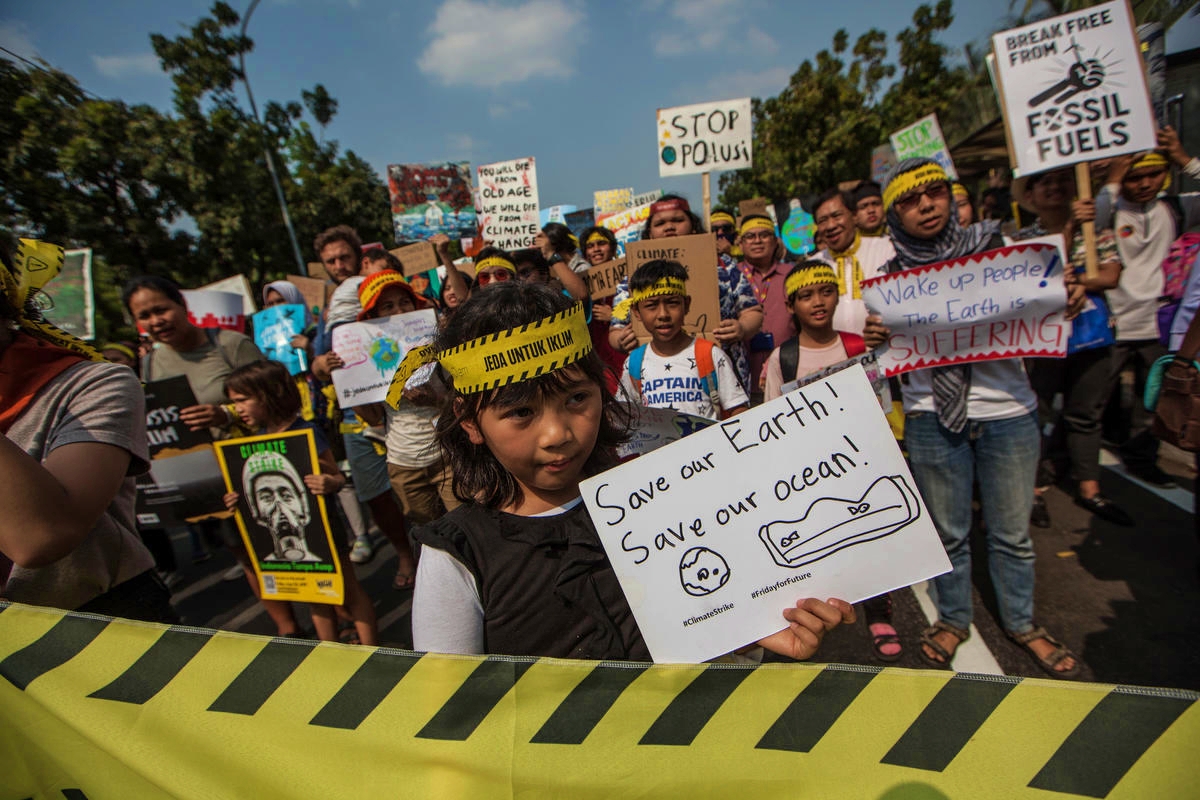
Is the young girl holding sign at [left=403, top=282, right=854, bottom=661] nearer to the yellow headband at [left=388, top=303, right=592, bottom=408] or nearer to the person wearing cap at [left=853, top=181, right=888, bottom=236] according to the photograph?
the yellow headband at [left=388, top=303, right=592, bottom=408]

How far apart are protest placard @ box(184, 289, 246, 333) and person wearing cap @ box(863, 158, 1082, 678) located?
5.63 meters

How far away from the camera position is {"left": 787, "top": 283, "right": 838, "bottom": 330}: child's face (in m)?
2.95

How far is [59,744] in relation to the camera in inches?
42.2

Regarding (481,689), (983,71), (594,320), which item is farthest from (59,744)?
(983,71)

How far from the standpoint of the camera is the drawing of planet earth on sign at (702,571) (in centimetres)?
112

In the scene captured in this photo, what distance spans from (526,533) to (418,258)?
608cm

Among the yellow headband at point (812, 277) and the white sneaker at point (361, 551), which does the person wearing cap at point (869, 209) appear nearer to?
the yellow headband at point (812, 277)

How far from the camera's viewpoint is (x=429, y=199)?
7.62 m

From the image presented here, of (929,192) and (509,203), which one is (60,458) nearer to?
(929,192)

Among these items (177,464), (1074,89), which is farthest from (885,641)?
(177,464)

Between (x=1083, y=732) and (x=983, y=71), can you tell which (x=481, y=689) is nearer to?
(x=1083, y=732)

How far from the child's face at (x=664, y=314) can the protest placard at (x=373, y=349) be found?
4.54ft

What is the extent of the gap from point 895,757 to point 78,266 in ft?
16.9

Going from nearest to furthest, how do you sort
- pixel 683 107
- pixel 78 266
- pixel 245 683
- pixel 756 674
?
1. pixel 756 674
2. pixel 245 683
3. pixel 78 266
4. pixel 683 107
